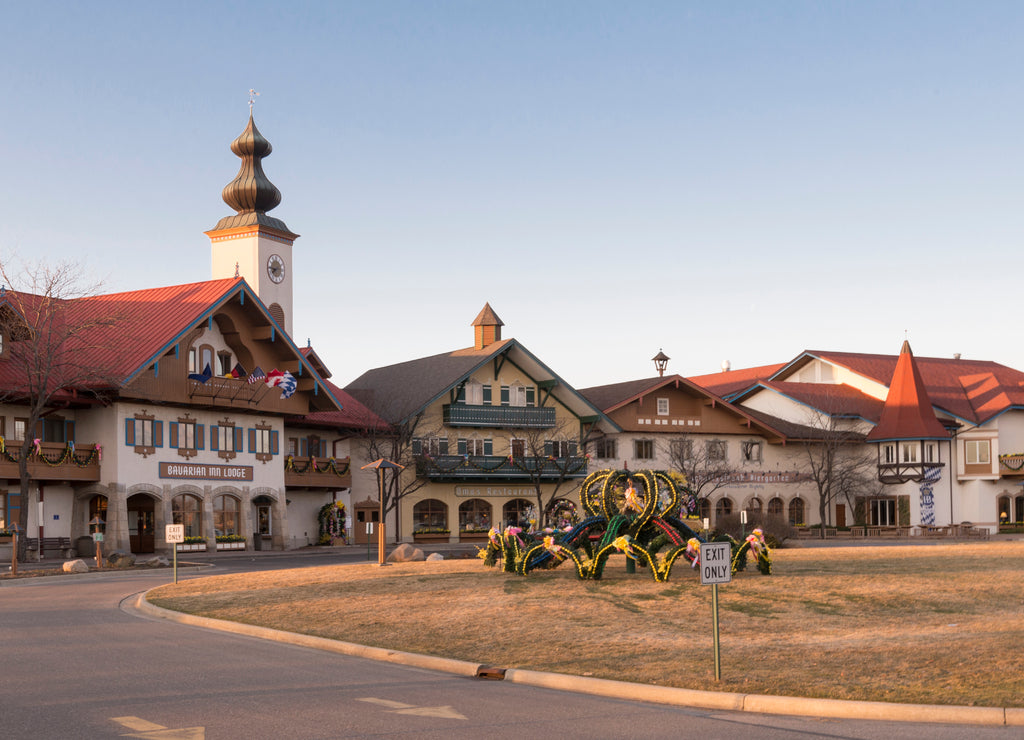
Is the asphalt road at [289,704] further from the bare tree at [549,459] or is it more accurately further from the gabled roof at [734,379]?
the gabled roof at [734,379]

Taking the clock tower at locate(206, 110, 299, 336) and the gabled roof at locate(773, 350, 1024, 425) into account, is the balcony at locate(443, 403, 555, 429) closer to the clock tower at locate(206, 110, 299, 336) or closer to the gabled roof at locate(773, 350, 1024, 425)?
the clock tower at locate(206, 110, 299, 336)

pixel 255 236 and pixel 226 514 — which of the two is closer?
pixel 226 514

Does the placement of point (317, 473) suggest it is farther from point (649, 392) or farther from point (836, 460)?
point (836, 460)

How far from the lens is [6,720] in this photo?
10883 millimetres

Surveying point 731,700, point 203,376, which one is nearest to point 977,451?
point 203,376

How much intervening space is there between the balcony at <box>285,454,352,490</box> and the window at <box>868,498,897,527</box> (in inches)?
1226

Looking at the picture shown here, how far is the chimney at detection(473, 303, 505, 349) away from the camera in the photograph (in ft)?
211

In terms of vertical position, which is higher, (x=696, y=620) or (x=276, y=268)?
(x=276, y=268)

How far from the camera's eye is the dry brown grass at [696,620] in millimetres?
13164

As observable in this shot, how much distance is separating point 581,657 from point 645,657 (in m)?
0.77

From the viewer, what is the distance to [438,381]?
60.7m

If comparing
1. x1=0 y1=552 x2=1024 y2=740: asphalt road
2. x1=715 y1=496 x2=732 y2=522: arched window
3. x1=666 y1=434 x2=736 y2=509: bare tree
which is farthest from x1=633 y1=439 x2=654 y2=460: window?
x1=0 y1=552 x2=1024 y2=740: asphalt road

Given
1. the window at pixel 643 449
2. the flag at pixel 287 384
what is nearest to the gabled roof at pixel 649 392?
the window at pixel 643 449

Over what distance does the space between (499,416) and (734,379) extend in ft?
92.5
